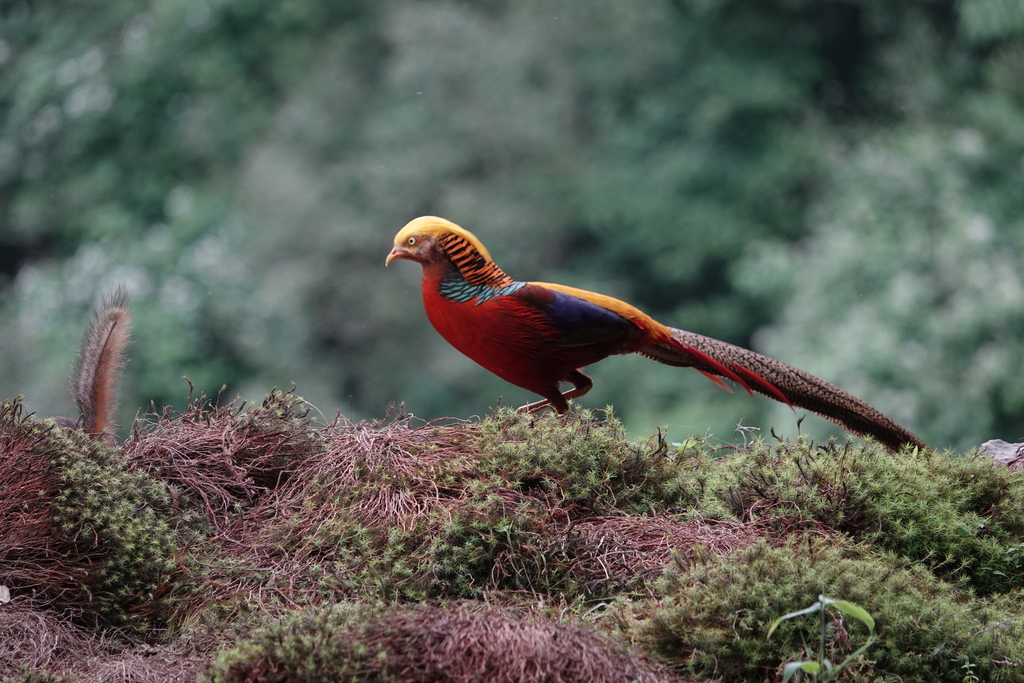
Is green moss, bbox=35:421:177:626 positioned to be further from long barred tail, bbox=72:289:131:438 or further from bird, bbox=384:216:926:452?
bird, bbox=384:216:926:452

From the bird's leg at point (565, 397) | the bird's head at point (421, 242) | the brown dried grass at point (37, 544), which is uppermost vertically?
the bird's head at point (421, 242)

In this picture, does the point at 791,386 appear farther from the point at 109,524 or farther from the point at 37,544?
the point at 37,544

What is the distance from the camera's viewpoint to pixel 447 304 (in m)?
4.08

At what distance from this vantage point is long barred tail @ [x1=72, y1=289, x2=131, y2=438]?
13.7 feet

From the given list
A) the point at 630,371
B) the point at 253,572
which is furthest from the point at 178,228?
the point at 253,572

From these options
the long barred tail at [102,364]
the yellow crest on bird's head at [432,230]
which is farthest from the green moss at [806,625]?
the long barred tail at [102,364]

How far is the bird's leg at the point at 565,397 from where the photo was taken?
4254 mm

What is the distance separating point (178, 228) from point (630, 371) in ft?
21.6

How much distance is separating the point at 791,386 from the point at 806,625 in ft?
5.81

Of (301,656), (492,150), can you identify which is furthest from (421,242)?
(492,150)

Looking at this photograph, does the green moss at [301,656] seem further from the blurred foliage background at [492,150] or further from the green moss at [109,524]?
the blurred foliage background at [492,150]

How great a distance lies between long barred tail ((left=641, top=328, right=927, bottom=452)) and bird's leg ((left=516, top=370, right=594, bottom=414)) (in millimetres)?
303

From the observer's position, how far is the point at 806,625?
280 cm

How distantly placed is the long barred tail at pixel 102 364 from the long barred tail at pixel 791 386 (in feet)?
7.52
